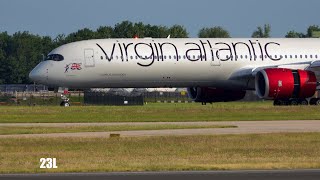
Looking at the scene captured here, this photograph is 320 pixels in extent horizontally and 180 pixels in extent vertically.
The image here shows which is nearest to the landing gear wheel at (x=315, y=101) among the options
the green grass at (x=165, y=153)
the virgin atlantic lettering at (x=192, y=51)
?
the virgin atlantic lettering at (x=192, y=51)

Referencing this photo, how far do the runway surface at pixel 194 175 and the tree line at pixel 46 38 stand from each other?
348 feet

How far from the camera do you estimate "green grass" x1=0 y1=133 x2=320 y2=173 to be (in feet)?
88.1

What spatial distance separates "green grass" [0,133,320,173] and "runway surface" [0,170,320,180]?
3.34 feet

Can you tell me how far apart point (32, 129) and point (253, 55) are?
89.7 ft

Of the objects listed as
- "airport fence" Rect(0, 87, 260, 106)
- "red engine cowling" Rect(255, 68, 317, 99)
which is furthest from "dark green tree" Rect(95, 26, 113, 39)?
"red engine cowling" Rect(255, 68, 317, 99)

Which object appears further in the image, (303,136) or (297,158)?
(303,136)

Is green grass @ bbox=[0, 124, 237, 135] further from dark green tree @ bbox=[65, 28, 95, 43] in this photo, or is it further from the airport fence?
dark green tree @ bbox=[65, 28, 95, 43]

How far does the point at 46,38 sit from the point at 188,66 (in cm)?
10699

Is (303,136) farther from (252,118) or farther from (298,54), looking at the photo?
(298,54)

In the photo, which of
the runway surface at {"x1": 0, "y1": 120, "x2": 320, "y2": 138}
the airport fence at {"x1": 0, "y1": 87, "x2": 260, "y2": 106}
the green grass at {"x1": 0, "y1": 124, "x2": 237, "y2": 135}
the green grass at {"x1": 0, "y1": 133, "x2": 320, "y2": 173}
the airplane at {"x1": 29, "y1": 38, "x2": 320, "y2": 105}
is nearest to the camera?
the green grass at {"x1": 0, "y1": 133, "x2": 320, "y2": 173}

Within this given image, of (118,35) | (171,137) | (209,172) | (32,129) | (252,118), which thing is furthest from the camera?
(118,35)

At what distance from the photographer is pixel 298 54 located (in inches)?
2613

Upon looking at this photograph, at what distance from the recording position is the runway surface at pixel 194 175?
23.9 meters

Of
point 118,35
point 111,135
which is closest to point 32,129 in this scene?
point 111,135
